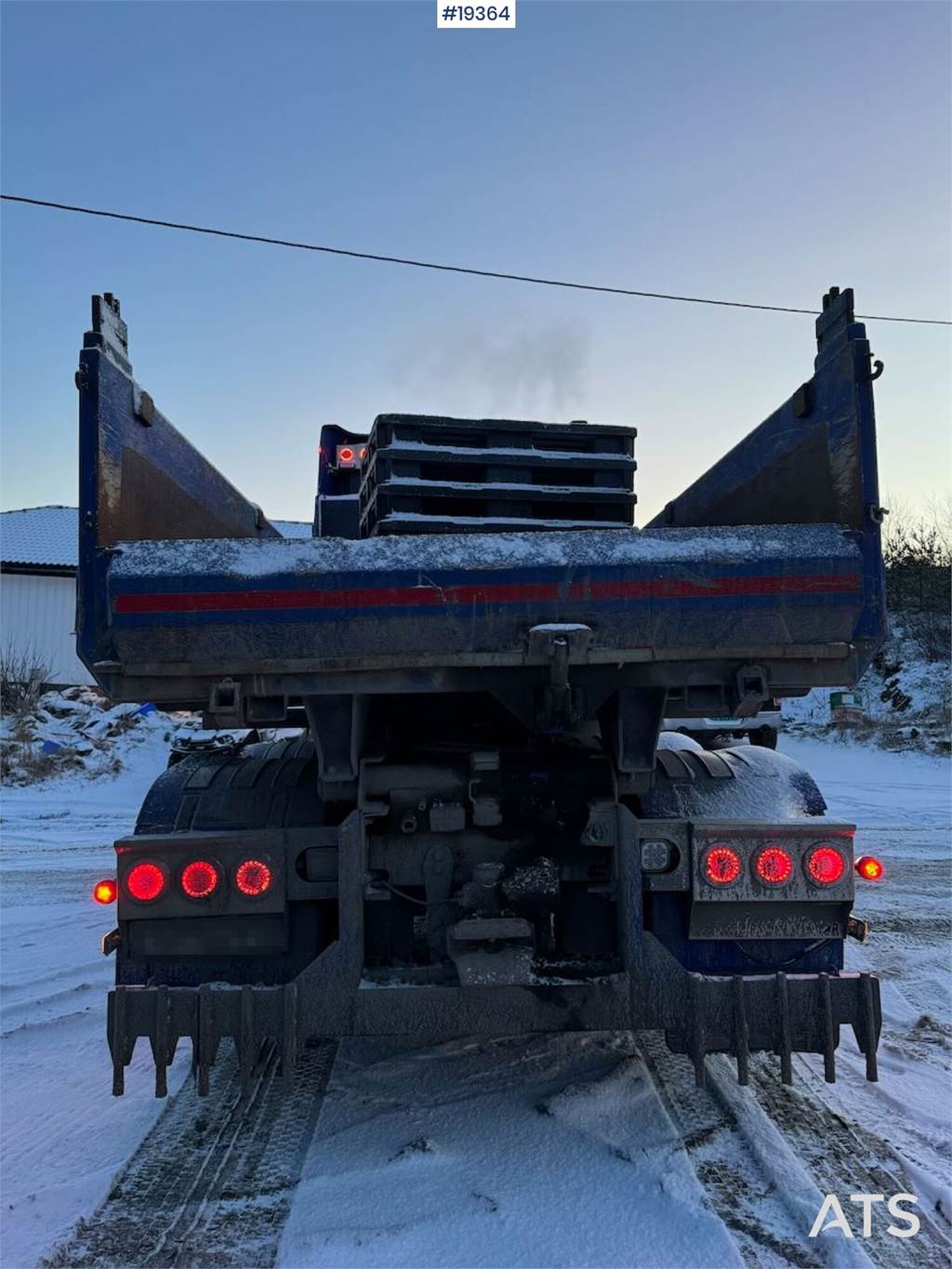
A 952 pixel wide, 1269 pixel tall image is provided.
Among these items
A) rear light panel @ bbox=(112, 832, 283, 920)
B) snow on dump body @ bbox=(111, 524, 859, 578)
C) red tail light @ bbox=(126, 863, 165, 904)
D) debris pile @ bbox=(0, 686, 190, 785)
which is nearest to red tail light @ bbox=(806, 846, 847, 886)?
snow on dump body @ bbox=(111, 524, 859, 578)

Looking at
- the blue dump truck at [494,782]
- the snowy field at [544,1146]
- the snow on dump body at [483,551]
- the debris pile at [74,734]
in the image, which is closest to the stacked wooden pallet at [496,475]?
the blue dump truck at [494,782]

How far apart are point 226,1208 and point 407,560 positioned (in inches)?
85.7

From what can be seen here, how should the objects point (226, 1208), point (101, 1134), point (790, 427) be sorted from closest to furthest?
point (226, 1208)
point (101, 1134)
point (790, 427)

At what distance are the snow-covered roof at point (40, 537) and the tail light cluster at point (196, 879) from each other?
1005 inches

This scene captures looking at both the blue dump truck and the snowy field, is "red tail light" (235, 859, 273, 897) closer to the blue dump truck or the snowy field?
the blue dump truck

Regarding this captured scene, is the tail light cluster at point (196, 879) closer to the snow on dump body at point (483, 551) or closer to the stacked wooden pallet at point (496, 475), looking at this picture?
the snow on dump body at point (483, 551)

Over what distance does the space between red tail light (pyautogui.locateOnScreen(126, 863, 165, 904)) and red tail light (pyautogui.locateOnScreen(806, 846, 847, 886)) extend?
2312 millimetres

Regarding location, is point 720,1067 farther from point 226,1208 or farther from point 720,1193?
point 226,1208

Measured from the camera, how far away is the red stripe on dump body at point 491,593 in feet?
9.20

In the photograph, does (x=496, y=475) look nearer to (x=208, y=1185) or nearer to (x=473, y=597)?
(x=473, y=597)

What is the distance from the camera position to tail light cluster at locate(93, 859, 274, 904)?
3.03 metres

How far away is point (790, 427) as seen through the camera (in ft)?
11.5

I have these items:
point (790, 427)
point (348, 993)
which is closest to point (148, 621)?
point (348, 993)

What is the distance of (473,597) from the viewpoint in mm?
Answer: 2812
